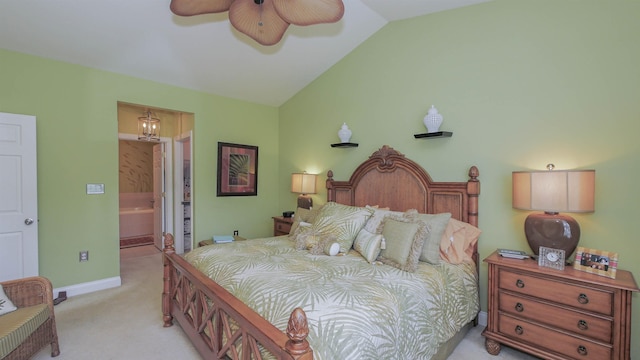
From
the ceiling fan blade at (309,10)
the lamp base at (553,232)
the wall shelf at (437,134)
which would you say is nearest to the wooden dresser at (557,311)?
the lamp base at (553,232)

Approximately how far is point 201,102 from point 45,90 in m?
1.65

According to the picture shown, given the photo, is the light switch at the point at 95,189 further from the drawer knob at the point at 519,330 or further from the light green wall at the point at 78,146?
the drawer knob at the point at 519,330

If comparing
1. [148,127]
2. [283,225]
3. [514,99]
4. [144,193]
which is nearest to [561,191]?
[514,99]

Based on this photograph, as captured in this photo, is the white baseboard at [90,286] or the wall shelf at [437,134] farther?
the white baseboard at [90,286]

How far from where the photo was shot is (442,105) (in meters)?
2.90

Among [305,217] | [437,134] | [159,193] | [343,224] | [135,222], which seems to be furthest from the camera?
[135,222]

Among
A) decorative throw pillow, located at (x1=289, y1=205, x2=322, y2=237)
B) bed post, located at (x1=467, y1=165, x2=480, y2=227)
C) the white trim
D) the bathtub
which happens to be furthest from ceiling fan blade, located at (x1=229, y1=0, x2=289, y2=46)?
the bathtub

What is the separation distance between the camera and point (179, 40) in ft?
10.2

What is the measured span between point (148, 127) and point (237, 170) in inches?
61.1

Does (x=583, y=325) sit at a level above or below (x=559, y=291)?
below

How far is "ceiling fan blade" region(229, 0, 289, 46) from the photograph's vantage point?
2.11m

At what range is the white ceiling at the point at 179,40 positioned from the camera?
8.63ft

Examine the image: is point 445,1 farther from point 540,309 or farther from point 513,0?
point 540,309

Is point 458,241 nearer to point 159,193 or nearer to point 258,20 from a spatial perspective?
point 258,20
